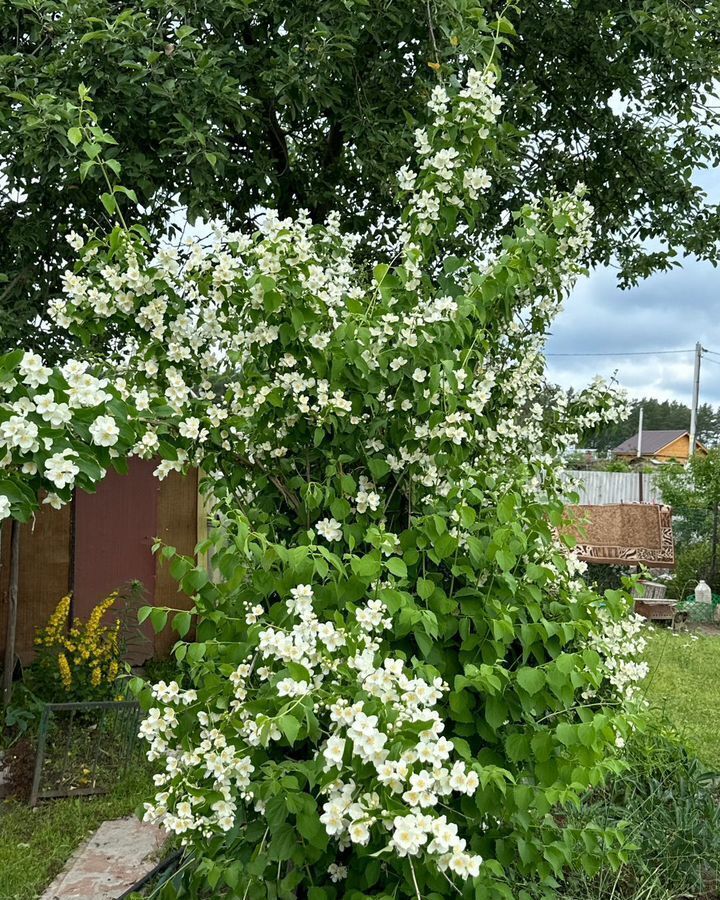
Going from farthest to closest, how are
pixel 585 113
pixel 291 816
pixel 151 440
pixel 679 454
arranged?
pixel 679 454 → pixel 585 113 → pixel 151 440 → pixel 291 816

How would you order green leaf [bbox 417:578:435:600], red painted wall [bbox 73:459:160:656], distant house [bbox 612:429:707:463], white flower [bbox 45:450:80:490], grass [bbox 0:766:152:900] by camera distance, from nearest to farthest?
white flower [bbox 45:450:80:490] < green leaf [bbox 417:578:435:600] < grass [bbox 0:766:152:900] < red painted wall [bbox 73:459:160:656] < distant house [bbox 612:429:707:463]

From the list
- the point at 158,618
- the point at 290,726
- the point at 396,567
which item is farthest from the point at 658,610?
the point at 290,726

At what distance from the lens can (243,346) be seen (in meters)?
2.17

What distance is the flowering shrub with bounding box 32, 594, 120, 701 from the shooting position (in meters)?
4.31

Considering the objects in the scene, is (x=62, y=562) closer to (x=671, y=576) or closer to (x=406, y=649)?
(x=406, y=649)

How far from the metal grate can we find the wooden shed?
4.02 ft

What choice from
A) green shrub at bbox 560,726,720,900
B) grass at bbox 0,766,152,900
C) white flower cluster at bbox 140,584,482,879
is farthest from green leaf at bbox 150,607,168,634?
grass at bbox 0,766,152,900

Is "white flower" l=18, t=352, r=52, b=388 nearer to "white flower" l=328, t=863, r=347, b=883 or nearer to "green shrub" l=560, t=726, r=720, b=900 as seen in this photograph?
"white flower" l=328, t=863, r=347, b=883

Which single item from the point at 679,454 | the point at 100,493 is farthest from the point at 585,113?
the point at 679,454

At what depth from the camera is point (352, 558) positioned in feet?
5.56

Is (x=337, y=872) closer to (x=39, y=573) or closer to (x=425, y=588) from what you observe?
(x=425, y=588)

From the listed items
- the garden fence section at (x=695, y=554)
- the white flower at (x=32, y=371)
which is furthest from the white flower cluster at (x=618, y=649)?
the garden fence section at (x=695, y=554)

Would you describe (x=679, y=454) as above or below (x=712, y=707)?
above

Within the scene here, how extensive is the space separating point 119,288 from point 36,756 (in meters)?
2.72
